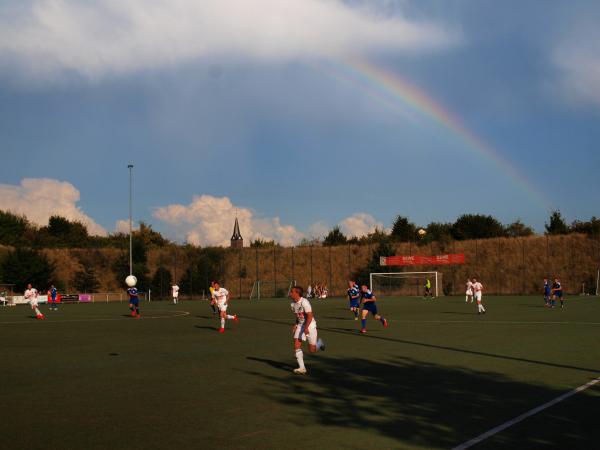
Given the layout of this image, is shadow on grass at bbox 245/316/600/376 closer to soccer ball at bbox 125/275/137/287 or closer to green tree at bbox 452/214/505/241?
soccer ball at bbox 125/275/137/287

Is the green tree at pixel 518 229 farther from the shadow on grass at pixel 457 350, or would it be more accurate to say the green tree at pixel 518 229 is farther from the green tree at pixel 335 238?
the shadow on grass at pixel 457 350

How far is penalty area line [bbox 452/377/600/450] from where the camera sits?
26.7 ft

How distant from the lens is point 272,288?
87688 mm

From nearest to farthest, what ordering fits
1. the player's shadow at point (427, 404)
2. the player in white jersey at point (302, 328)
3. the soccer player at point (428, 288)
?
the player's shadow at point (427, 404), the player in white jersey at point (302, 328), the soccer player at point (428, 288)

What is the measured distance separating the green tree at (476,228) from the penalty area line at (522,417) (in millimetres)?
95321

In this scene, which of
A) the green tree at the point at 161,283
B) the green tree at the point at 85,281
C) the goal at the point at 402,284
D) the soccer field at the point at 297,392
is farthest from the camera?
the green tree at the point at 161,283

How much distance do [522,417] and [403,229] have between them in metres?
102

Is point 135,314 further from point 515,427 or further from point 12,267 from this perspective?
point 12,267

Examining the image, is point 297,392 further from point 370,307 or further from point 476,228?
point 476,228

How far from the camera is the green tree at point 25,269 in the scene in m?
76.2

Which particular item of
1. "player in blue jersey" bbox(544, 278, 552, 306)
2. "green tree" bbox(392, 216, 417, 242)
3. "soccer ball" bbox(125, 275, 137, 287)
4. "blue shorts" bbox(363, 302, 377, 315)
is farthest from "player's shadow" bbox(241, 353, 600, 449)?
"green tree" bbox(392, 216, 417, 242)

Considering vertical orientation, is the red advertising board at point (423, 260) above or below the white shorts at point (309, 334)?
above

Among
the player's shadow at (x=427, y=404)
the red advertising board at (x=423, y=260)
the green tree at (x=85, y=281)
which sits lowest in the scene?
the player's shadow at (x=427, y=404)

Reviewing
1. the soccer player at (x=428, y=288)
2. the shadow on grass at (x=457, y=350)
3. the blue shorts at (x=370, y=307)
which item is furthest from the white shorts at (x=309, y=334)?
the soccer player at (x=428, y=288)
